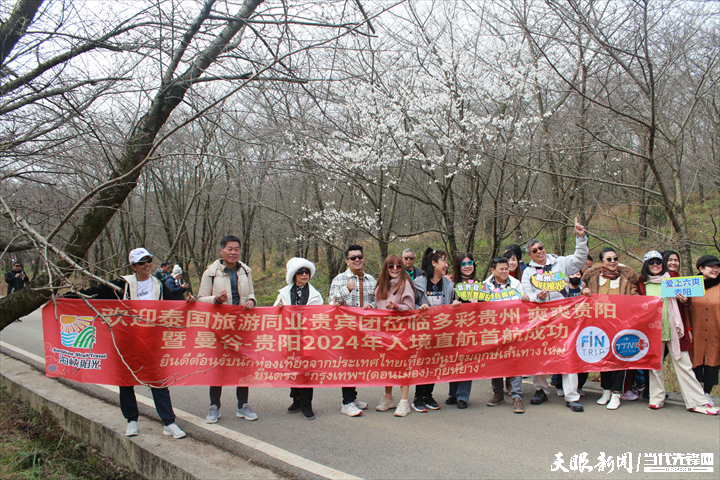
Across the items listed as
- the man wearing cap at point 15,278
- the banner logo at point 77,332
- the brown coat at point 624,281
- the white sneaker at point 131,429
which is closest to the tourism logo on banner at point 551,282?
the brown coat at point 624,281

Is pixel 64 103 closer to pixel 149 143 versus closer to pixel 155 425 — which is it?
pixel 149 143

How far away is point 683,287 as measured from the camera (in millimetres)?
5492

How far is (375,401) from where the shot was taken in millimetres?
6133

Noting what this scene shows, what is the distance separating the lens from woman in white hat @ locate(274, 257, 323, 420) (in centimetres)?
555

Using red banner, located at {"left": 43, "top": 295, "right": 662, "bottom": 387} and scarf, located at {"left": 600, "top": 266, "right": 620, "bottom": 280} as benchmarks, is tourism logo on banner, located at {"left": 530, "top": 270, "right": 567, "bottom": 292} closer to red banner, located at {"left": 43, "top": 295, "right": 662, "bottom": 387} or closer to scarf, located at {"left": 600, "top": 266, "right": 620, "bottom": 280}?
red banner, located at {"left": 43, "top": 295, "right": 662, "bottom": 387}

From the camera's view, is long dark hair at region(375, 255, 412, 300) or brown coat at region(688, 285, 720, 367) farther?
long dark hair at region(375, 255, 412, 300)

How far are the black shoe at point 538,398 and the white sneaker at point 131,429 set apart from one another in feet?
14.9

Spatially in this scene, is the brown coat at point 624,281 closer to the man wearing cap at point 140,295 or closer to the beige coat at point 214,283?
the beige coat at point 214,283

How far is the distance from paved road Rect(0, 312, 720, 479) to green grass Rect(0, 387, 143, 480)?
61 cm

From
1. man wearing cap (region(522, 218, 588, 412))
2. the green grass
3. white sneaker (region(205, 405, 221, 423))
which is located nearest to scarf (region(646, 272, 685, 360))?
man wearing cap (region(522, 218, 588, 412))

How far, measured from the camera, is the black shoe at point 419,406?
5625 millimetres

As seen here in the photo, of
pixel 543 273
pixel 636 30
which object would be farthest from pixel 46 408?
pixel 636 30

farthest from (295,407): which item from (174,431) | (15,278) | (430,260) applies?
(15,278)

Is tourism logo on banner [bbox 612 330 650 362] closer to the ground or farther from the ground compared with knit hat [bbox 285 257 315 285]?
closer to the ground
